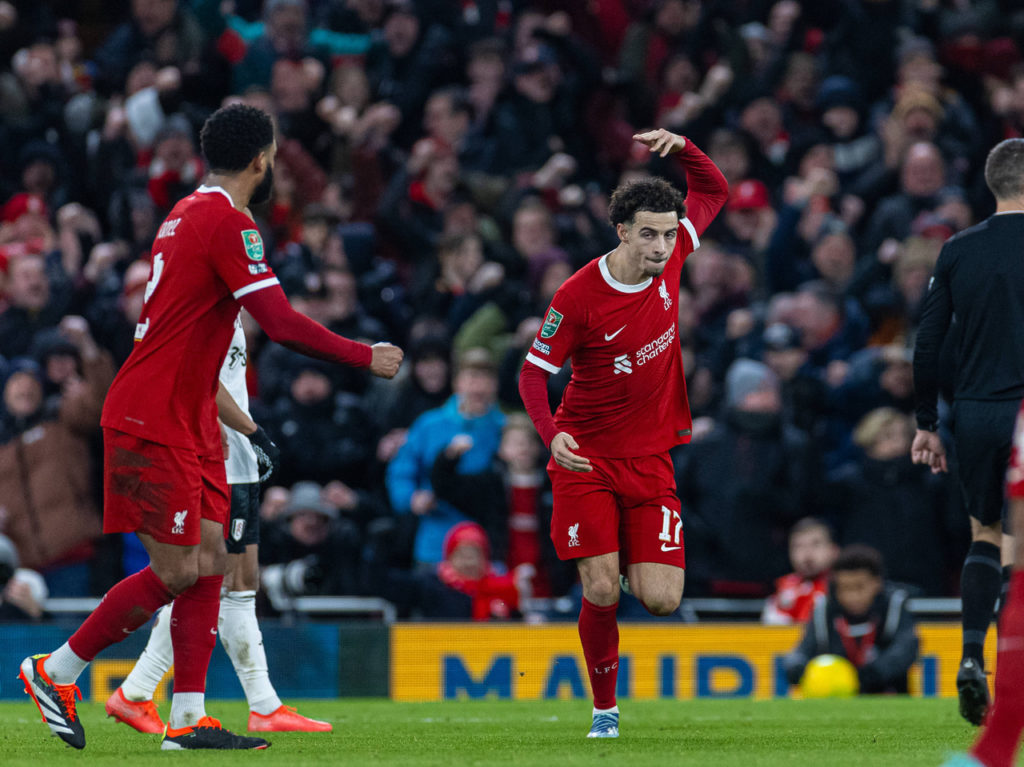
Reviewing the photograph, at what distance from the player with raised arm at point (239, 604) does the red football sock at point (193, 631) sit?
Answer: 0.71 m

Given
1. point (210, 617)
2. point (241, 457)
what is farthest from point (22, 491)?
point (210, 617)

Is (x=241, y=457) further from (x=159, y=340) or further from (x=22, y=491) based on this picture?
(x=22, y=491)

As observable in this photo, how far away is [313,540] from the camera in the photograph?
11.8 m

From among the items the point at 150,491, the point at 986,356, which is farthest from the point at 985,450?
the point at 150,491

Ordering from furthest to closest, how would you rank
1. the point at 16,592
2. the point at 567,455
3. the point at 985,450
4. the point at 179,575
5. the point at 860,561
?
the point at 16,592 < the point at 860,561 < the point at 985,450 < the point at 567,455 < the point at 179,575

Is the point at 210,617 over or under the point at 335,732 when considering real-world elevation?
over

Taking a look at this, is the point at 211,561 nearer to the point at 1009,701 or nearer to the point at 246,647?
the point at 246,647

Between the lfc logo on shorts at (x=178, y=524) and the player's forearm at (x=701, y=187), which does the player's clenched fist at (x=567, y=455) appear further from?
the lfc logo on shorts at (x=178, y=524)

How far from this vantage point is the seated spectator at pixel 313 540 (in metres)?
11.8

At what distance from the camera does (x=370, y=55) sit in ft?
54.2

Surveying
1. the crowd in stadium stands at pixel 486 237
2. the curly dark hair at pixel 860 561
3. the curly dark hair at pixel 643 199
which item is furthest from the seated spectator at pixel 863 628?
the curly dark hair at pixel 643 199

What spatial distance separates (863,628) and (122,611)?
6097 mm

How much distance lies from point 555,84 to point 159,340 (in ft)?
32.0

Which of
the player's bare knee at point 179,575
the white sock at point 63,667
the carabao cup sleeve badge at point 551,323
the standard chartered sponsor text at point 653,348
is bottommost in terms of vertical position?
the white sock at point 63,667
